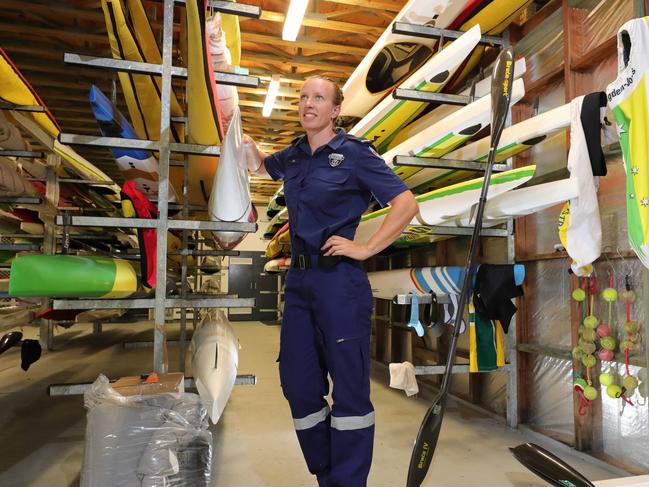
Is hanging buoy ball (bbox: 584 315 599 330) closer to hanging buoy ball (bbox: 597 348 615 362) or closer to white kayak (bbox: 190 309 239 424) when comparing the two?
hanging buoy ball (bbox: 597 348 615 362)

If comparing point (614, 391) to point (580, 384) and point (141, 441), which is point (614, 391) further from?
point (141, 441)

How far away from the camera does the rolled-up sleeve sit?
5.11 feet

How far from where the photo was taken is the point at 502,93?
174cm

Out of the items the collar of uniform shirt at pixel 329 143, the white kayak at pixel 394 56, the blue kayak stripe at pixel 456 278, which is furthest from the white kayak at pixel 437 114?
the collar of uniform shirt at pixel 329 143

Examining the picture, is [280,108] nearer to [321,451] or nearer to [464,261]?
[464,261]

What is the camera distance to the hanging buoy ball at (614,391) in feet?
6.08

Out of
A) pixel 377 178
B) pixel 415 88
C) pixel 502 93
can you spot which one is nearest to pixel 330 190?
pixel 377 178

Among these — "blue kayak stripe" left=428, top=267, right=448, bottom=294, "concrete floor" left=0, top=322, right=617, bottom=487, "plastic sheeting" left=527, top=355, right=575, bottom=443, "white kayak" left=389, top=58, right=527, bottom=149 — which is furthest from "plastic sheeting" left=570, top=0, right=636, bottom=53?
"concrete floor" left=0, top=322, right=617, bottom=487

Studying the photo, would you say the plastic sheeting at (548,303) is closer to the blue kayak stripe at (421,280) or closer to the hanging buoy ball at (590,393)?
the hanging buoy ball at (590,393)

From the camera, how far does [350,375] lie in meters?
1.46

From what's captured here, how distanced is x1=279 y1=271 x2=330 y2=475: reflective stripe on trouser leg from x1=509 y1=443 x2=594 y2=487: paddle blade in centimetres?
75

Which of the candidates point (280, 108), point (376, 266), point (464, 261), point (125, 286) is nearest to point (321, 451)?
point (125, 286)

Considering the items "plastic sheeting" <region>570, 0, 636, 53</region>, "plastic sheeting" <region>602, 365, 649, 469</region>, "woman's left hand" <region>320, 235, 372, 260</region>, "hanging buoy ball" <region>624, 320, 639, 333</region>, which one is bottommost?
"plastic sheeting" <region>602, 365, 649, 469</region>

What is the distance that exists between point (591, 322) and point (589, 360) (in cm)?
17
